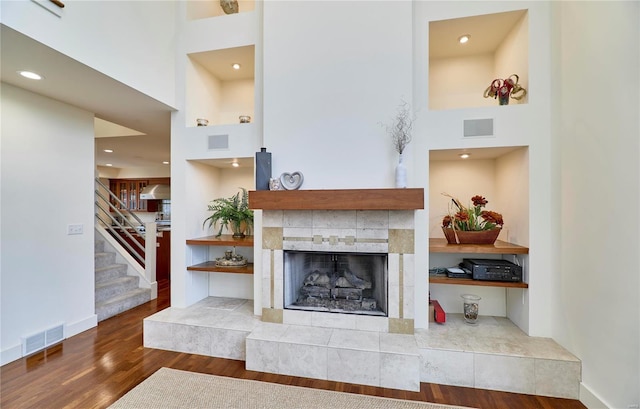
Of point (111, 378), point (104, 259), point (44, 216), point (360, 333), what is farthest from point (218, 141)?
point (104, 259)

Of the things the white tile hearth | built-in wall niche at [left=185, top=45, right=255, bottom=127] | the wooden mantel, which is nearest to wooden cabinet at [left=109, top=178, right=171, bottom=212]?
built-in wall niche at [left=185, top=45, right=255, bottom=127]

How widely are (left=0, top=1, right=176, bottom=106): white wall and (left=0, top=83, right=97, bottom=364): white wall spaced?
3.64ft

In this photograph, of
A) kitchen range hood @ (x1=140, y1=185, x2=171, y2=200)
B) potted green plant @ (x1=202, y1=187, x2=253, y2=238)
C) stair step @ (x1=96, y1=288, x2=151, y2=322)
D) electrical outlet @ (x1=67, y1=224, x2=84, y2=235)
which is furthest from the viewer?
kitchen range hood @ (x1=140, y1=185, x2=171, y2=200)

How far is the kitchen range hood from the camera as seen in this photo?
321 inches

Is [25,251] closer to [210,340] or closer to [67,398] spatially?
[67,398]

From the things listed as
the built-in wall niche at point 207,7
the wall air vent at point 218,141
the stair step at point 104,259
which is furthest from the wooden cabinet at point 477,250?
the stair step at point 104,259

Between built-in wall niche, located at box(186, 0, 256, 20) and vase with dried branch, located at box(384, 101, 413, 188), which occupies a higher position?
built-in wall niche, located at box(186, 0, 256, 20)

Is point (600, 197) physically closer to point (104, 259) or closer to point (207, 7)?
point (207, 7)

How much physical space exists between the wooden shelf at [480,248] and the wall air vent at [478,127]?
110 cm

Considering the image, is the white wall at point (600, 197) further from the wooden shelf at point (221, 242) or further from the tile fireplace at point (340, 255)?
the wooden shelf at point (221, 242)

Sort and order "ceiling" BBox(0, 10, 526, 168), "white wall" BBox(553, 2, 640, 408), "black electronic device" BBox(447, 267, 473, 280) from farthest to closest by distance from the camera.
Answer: "black electronic device" BBox(447, 267, 473, 280) → "ceiling" BBox(0, 10, 526, 168) → "white wall" BBox(553, 2, 640, 408)

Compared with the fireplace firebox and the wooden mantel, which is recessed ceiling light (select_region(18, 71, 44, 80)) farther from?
the fireplace firebox

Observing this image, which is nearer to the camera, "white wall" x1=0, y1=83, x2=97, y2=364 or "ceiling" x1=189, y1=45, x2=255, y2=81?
"white wall" x1=0, y1=83, x2=97, y2=364

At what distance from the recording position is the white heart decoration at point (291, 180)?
9.25 ft
